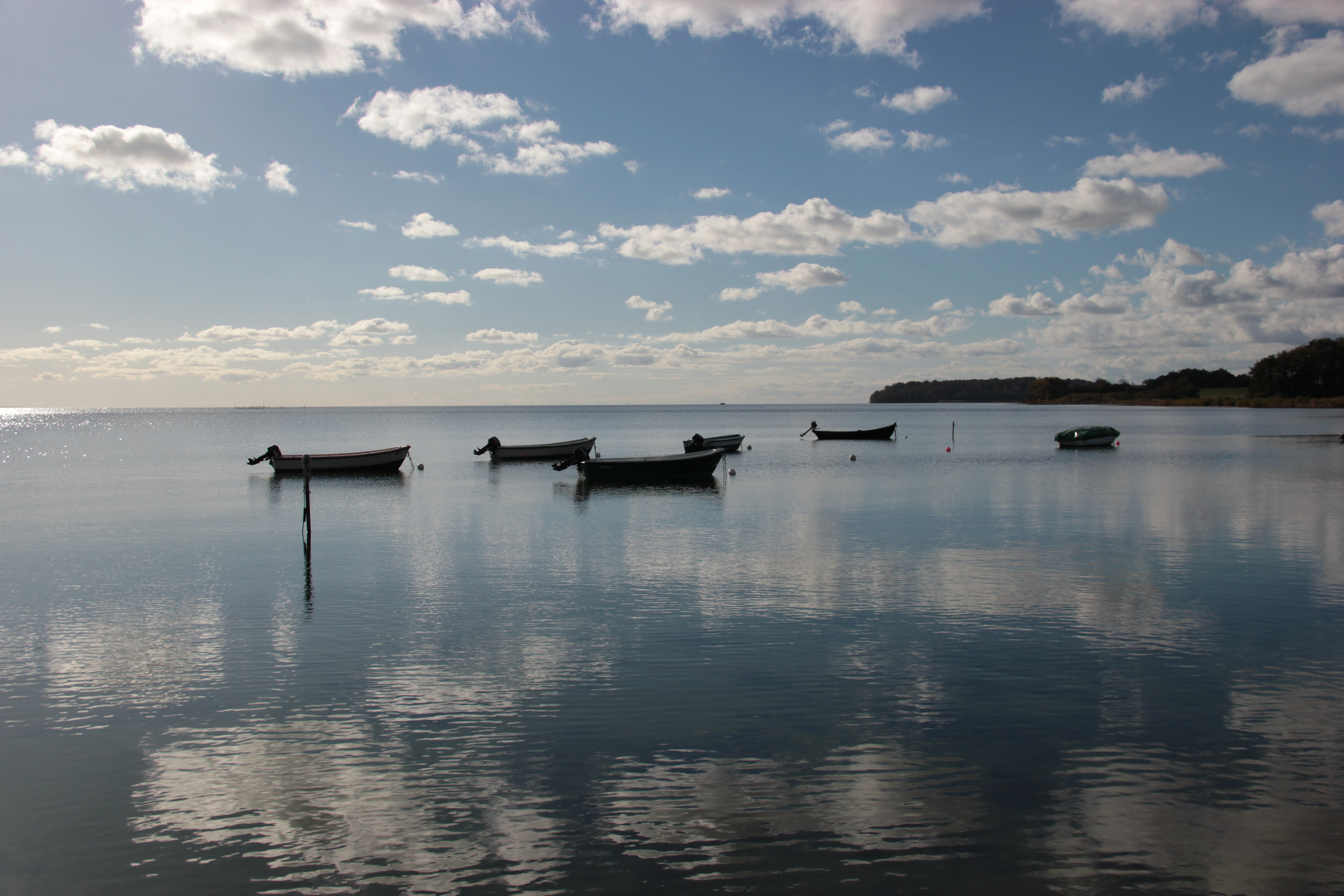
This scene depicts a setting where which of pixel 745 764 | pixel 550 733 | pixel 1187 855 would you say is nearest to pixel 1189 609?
pixel 1187 855

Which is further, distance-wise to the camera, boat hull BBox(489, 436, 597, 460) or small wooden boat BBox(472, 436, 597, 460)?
boat hull BBox(489, 436, 597, 460)

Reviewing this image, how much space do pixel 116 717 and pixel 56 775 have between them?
6.50 feet

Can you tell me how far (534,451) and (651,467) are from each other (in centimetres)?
2333

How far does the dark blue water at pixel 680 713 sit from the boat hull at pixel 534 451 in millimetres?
40662

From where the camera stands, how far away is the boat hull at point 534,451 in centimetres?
6971

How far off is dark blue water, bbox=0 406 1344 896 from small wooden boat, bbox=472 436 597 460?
133ft

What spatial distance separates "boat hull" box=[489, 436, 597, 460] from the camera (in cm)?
6971

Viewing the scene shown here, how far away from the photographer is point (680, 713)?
1198 centimetres

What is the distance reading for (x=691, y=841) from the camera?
8461 mm

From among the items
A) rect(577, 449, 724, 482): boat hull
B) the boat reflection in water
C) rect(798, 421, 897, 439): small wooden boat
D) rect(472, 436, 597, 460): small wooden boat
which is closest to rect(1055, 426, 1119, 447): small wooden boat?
rect(798, 421, 897, 439): small wooden boat

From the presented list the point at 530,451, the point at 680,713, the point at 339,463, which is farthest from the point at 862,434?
the point at 680,713

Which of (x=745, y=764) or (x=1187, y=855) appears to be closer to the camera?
(x=1187, y=855)

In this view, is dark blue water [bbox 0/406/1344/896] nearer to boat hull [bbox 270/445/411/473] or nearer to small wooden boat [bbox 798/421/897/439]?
boat hull [bbox 270/445/411/473]

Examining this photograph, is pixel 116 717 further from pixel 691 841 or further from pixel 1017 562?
pixel 1017 562
